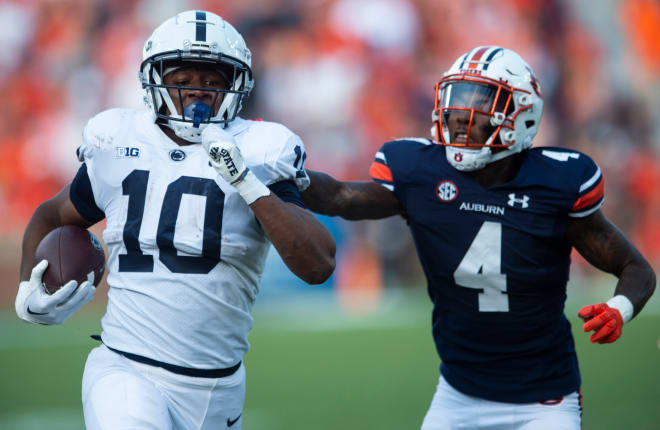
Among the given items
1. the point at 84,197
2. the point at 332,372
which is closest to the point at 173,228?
the point at 84,197

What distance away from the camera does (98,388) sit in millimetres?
2539

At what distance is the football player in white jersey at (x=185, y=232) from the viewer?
2.54 meters

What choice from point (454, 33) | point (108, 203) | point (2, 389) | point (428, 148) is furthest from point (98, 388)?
point (454, 33)

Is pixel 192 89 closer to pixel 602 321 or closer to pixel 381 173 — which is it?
pixel 381 173

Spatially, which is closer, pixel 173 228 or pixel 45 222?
pixel 173 228

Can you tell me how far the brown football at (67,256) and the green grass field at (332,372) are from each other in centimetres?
254

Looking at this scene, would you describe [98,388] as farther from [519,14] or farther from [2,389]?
[519,14]

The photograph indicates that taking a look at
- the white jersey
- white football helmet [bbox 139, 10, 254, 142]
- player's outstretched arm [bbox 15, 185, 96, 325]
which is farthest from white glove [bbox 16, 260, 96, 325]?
white football helmet [bbox 139, 10, 254, 142]

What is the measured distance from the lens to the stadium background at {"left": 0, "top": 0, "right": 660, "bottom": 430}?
7117 mm

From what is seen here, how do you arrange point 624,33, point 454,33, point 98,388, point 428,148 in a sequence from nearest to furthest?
point 98,388 < point 428,148 < point 454,33 < point 624,33

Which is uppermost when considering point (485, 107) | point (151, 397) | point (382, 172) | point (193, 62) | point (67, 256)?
point (193, 62)

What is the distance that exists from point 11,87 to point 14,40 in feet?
1.95

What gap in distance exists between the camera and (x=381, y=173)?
3363 mm

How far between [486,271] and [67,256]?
5.05 ft
